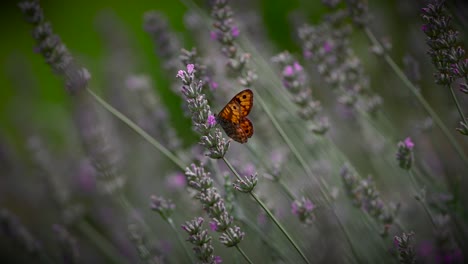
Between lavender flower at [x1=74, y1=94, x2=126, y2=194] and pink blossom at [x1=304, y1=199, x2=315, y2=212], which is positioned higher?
lavender flower at [x1=74, y1=94, x2=126, y2=194]

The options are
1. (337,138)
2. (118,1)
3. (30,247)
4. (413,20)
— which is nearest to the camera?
(30,247)

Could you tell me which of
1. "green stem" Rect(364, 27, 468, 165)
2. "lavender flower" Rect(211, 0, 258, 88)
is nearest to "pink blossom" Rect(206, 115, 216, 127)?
"lavender flower" Rect(211, 0, 258, 88)

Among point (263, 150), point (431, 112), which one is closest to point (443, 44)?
point (431, 112)

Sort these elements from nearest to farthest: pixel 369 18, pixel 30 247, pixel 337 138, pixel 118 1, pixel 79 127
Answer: pixel 369 18
pixel 30 247
pixel 79 127
pixel 337 138
pixel 118 1

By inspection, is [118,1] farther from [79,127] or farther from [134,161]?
[79,127]

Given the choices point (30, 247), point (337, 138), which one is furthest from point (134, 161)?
point (337, 138)

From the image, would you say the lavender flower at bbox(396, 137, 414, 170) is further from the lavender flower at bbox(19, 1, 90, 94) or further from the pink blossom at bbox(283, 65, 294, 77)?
the lavender flower at bbox(19, 1, 90, 94)

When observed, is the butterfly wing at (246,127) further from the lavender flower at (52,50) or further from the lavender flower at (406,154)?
the lavender flower at (52,50)

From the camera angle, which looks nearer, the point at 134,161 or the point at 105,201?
the point at 105,201
